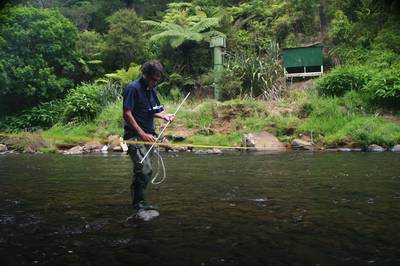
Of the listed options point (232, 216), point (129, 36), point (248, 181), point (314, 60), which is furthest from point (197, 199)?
point (129, 36)

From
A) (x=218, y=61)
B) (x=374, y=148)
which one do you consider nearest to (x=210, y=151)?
(x=374, y=148)

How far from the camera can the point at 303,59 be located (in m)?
20.0

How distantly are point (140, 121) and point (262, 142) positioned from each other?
932cm

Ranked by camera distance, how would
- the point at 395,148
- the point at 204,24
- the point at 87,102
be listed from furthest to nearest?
1. the point at 204,24
2. the point at 87,102
3. the point at 395,148

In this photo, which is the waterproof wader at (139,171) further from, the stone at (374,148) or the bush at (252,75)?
the bush at (252,75)

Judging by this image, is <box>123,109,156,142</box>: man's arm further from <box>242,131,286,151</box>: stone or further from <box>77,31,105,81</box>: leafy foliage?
<box>77,31,105,81</box>: leafy foliage

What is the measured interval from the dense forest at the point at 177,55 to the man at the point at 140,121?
11.6 metres

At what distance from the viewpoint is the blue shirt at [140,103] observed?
5.60 m

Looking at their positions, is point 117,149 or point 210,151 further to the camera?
point 117,149

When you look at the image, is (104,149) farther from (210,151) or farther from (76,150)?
(210,151)

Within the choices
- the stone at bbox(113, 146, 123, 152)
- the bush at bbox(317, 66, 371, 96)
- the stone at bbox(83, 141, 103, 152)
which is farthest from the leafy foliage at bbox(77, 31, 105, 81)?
the bush at bbox(317, 66, 371, 96)

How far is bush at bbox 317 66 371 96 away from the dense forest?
0.03m

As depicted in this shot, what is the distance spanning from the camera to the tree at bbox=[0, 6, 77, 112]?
21578 mm

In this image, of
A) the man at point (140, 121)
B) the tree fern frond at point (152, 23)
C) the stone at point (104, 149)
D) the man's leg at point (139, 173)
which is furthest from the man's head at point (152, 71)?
the tree fern frond at point (152, 23)
